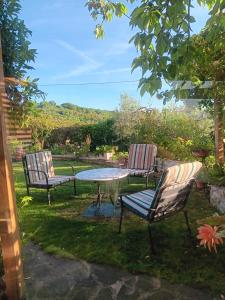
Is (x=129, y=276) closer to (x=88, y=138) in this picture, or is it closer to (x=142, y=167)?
(x=142, y=167)

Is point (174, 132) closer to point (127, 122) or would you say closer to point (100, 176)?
point (127, 122)

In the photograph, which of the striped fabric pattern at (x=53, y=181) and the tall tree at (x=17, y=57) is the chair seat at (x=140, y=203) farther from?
the striped fabric pattern at (x=53, y=181)

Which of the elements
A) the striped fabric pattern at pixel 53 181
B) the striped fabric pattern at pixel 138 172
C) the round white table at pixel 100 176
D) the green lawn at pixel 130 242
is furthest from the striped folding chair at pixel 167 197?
the striped fabric pattern at pixel 138 172

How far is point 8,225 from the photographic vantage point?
2418 mm

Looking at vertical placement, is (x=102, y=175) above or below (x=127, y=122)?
below

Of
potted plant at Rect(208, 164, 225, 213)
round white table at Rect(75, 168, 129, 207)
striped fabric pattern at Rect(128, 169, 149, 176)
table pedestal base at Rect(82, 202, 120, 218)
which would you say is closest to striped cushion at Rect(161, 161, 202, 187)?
potted plant at Rect(208, 164, 225, 213)

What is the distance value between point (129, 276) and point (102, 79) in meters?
18.2

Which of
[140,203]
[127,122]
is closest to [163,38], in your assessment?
[140,203]

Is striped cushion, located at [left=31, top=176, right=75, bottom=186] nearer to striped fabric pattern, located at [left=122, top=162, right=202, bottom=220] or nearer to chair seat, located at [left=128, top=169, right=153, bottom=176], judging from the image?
chair seat, located at [left=128, top=169, right=153, bottom=176]

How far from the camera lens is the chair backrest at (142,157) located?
7.24 m

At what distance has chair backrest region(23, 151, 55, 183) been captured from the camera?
244 inches

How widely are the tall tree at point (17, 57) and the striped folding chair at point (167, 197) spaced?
1.70 meters

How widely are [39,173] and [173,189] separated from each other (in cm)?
356

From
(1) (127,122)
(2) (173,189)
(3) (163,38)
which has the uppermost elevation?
(3) (163,38)
